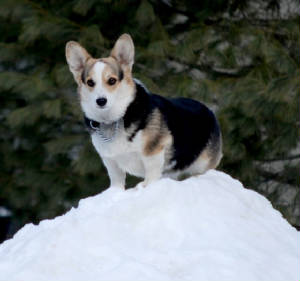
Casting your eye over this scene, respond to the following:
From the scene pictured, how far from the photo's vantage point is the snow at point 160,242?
3668 mm

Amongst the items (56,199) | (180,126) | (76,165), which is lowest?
(56,199)

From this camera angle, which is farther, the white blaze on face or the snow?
the white blaze on face

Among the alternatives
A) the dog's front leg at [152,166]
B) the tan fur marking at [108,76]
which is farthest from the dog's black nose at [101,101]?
the dog's front leg at [152,166]

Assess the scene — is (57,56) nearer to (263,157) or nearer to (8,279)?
(263,157)

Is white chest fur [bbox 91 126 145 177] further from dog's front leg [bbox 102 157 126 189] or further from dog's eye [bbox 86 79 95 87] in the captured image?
dog's eye [bbox 86 79 95 87]

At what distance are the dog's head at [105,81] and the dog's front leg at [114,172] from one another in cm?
45

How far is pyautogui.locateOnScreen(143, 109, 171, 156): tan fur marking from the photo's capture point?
5.18 metres

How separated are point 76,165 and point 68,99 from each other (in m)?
1.01

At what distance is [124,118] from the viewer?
16.9 ft

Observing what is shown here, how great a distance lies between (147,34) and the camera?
960 centimetres

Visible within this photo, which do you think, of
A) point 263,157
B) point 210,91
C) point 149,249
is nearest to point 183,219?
point 149,249

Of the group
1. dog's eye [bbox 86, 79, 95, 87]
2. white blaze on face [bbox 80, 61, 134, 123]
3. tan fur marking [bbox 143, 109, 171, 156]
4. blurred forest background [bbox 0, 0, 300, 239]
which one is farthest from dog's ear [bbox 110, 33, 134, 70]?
blurred forest background [bbox 0, 0, 300, 239]

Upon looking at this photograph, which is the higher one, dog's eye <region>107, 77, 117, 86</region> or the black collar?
dog's eye <region>107, 77, 117, 86</region>

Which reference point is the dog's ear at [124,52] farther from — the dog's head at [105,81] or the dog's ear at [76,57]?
the dog's ear at [76,57]
